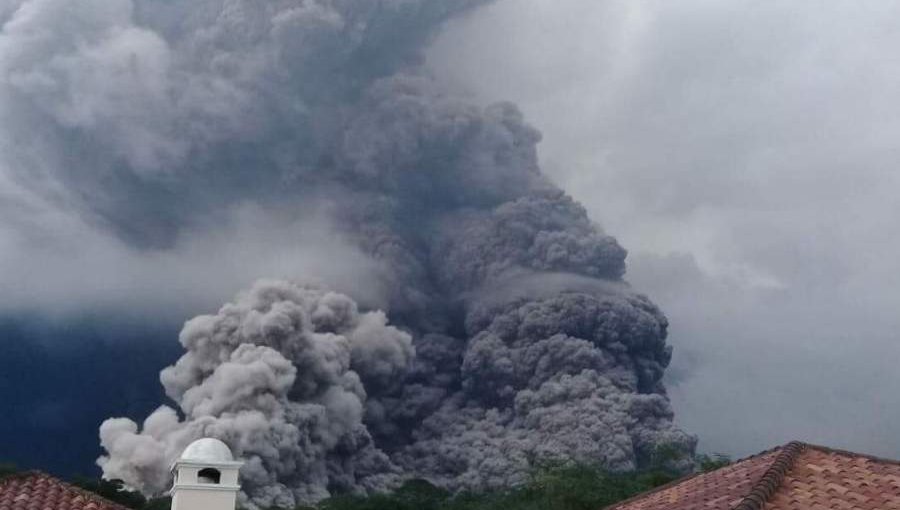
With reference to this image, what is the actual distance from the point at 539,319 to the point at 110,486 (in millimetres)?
26583

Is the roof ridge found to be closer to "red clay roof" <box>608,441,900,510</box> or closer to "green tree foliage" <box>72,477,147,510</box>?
"red clay roof" <box>608,441,900,510</box>

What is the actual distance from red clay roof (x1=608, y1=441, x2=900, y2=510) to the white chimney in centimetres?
380

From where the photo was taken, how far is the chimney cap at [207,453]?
10.6 metres

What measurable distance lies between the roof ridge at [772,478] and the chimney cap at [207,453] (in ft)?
16.8

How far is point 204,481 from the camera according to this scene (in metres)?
10.6

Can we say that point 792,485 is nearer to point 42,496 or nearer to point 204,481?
point 204,481

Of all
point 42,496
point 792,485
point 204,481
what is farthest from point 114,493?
point 792,485

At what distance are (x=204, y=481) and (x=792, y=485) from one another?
5.58m

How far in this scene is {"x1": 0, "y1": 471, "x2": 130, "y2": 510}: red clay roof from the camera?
10644 mm

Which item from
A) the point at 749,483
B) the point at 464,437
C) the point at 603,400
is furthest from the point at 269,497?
the point at 749,483

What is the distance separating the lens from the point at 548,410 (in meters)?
55.8

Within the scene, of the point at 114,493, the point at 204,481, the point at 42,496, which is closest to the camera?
the point at 204,481

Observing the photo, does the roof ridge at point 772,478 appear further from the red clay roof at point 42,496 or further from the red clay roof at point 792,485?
the red clay roof at point 42,496

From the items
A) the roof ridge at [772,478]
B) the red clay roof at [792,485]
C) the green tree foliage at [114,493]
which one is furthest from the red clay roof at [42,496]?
the green tree foliage at [114,493]
